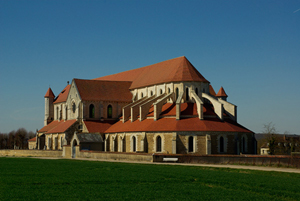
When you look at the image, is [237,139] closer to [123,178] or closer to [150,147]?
[150,147]

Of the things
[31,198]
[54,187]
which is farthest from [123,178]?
[31,198]

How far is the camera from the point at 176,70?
7312cm

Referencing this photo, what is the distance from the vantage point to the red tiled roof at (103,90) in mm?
81400

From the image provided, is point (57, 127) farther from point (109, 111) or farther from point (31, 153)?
point (109, 111)

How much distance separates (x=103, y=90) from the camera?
83562 mm

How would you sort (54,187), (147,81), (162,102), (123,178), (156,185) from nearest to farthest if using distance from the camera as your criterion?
(54,187) < (156,185) < (123,178) < (162,102) < (147,81)

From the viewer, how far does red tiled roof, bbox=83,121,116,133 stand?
7669 cm

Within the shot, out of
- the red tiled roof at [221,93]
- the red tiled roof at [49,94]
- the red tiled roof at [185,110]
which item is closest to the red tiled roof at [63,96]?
the red tiled roof at [49,94]

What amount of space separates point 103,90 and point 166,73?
612 inches

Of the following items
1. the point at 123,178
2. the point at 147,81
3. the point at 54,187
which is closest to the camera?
the point at 54,187

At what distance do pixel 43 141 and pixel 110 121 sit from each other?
19.2m

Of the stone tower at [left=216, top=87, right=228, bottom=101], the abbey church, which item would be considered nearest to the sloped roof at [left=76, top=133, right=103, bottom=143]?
the abbey church

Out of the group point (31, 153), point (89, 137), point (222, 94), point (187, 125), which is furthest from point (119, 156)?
point (222, 94)

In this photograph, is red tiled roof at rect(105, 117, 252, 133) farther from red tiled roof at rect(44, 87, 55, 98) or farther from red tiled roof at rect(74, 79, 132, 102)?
red tiled roof at rect(44, 87, 55, 98)
